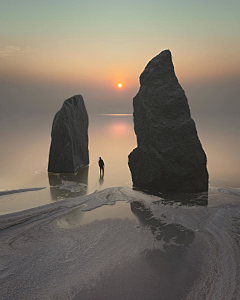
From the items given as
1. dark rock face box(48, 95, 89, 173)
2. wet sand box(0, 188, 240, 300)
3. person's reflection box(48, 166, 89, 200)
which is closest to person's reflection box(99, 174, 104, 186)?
person's reflection box(48, 166, 89, 200)

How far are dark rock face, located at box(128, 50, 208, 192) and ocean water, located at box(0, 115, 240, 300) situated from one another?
0.80 metres

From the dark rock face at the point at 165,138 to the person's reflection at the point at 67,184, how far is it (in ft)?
8.41

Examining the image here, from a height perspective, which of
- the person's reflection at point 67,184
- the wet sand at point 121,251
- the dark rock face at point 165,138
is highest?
the dark rock face at point 165,138

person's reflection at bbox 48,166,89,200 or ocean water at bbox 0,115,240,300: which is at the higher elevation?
person's reflection at bbox 48,166,89,200

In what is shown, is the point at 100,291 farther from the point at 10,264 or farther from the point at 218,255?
the point at 218,255

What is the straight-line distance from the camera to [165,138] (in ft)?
33.3

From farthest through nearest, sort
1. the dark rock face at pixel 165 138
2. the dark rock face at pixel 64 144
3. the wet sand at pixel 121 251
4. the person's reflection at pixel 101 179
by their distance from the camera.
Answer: the dark rock face at pixel 64 144 → the person's reflection at pixel 101 179 → the dark rock face at pixel 165 138 → the wet sand at pixel 121 251

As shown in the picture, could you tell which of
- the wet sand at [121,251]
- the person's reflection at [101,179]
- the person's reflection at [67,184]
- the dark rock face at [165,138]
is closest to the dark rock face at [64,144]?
the person's reflection at [67,184]

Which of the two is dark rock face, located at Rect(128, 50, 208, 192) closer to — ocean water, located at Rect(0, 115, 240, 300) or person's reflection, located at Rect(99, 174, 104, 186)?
ocean water, located at Rect(0, 115, 240, 300)

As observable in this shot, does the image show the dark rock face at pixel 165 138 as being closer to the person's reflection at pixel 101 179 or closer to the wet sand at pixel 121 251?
the wet sand at pixel 121 251

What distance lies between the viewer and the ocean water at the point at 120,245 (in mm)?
4113

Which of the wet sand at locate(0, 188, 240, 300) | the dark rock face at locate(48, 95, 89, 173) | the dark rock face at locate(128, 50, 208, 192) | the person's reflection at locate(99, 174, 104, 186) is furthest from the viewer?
the dark rock face at locate(48, 95, 89, 173)

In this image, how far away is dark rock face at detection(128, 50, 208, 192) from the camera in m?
9.91

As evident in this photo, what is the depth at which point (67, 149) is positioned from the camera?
1368cm
